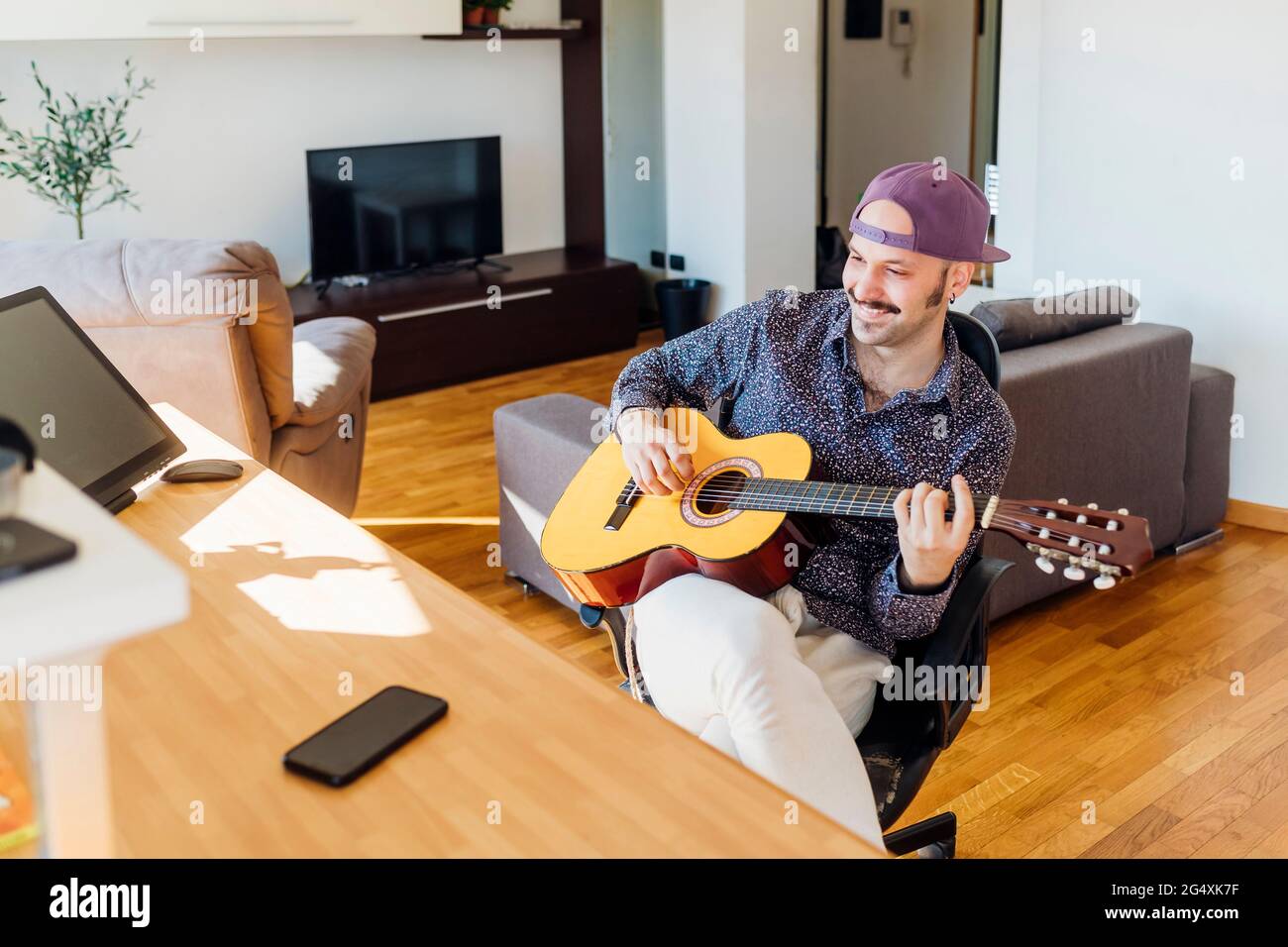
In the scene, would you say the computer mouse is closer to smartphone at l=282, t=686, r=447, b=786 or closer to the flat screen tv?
smartphone at l=282, t=686, r=447, b=786

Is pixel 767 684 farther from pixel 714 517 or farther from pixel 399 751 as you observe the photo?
pixel 399 751

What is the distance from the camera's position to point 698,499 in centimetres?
193

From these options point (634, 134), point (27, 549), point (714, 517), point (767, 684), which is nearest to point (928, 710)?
point (767, 684)

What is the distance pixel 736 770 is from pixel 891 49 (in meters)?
6.76

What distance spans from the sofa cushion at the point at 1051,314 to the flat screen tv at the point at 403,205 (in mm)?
2975

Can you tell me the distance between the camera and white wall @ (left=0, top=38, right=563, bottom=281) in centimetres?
488

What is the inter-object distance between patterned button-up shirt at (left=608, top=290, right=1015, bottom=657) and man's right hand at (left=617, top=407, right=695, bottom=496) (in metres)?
0.11

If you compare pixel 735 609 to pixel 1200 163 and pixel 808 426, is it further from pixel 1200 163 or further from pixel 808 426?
pixel 1200 163

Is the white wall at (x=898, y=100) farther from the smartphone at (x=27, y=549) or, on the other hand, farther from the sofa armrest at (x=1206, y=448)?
the smartphone at (x=27, y=549)

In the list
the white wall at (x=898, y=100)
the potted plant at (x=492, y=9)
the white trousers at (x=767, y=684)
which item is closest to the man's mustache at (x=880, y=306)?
the white trousers at (x=767, y=684)

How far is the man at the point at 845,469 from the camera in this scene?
5.25 feet

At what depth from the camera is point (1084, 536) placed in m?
1.53

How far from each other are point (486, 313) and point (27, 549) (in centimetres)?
499

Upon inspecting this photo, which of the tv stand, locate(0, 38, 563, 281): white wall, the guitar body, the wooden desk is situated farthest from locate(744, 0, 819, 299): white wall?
the wooden desk
